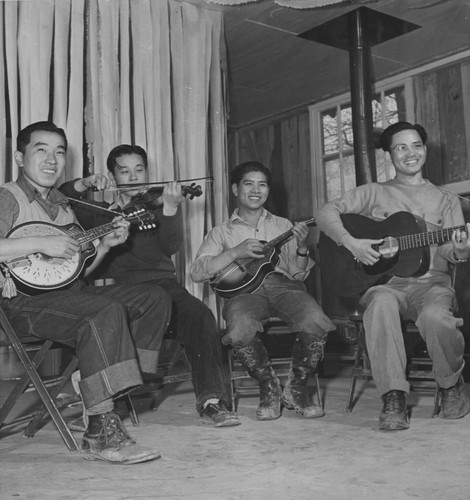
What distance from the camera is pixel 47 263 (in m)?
2.54

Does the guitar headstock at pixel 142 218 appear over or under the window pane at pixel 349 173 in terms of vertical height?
under

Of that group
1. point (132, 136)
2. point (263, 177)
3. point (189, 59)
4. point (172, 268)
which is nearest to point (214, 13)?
point (189, 59)

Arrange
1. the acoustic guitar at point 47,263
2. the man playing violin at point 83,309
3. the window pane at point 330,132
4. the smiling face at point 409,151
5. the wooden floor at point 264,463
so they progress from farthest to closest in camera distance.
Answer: the window pane at point 330,132 < the smiling face at point 409,151 < the acoustic guitar at point 47,263 < the man playing violin at point 83,309 < the wooden floor at point 264,463

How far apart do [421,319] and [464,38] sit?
117 inches

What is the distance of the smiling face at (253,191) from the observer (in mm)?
3410

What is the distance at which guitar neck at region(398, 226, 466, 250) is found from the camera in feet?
9.17

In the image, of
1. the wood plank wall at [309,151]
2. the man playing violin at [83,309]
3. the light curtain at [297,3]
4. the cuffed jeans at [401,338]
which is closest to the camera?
the man playing violin at [83,309]

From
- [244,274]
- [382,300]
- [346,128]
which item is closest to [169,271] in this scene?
[244,274]

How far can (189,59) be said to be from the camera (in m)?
3.99

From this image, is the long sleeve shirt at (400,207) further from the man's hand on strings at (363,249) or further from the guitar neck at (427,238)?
the guitar neck at (427,238)

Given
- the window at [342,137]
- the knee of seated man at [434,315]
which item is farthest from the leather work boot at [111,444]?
the window at [342,137]

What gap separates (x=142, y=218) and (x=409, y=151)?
4.32 ft

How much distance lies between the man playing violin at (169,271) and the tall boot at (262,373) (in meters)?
0.13

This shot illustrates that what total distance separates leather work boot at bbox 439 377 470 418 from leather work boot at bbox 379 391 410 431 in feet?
0.76
